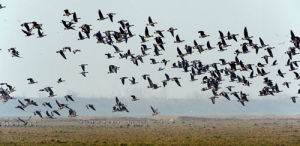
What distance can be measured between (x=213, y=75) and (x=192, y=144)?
1519 cm

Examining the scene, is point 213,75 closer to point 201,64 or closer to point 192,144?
point 201,64

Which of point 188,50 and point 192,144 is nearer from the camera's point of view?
point 188,50

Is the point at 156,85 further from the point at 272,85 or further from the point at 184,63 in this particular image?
the point at 272,85

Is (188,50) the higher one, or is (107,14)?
(107,14)

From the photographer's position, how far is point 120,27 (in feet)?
165

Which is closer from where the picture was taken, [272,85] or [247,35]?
[247,35]

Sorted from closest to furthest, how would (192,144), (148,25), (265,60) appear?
(148,25)
(265,60)
(192,144)

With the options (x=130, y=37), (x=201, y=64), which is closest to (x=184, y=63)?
(x=201, y=64)

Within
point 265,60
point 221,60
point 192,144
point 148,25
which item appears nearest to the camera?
point 148,25

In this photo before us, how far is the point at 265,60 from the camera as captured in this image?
5462 centimetres

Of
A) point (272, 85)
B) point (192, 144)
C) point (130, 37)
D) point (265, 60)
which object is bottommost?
point (192, 144)

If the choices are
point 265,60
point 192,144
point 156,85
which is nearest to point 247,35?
point 265,60

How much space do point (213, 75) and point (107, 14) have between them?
2055cm

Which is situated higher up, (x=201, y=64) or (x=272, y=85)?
(x=201, y=64)
